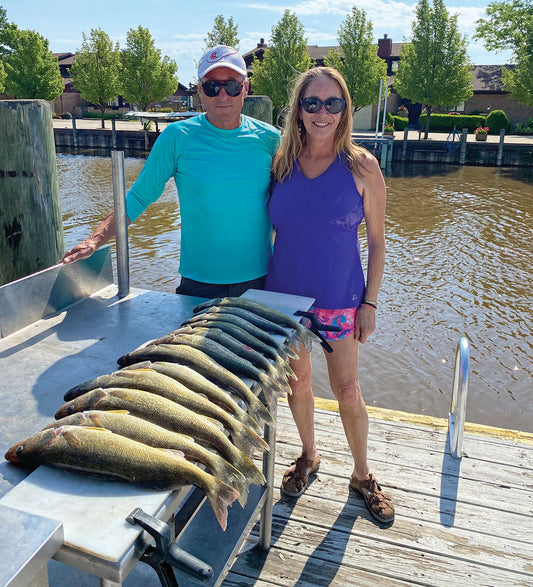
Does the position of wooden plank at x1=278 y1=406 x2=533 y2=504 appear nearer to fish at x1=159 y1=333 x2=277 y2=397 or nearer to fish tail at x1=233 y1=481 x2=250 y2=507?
fish at x1=159 y1=333 x2=277 y2=397

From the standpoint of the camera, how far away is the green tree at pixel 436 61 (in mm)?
35562

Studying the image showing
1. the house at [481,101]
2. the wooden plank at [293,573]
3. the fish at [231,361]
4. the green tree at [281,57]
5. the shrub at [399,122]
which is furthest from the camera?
the house at [481,101]

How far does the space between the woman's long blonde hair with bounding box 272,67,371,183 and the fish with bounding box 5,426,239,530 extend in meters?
2.15

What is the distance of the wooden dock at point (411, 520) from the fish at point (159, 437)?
6.07ft

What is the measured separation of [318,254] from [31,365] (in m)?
1.69

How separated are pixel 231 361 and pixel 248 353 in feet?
0.41

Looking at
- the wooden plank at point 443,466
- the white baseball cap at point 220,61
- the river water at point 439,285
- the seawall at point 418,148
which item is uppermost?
the white baseball cap at point 220,61

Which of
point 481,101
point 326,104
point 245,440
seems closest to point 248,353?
point 245,440

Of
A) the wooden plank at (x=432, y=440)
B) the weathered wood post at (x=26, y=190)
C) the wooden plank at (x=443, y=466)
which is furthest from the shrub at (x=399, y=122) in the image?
the weathered wood post at (x=26, y=190)

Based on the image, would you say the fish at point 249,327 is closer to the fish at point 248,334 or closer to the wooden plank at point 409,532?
the fish at point 248,334

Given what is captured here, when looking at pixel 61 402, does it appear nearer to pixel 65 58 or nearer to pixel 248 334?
pixel 248 334

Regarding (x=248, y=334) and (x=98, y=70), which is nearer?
(x=248, y=334)

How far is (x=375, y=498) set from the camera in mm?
3516

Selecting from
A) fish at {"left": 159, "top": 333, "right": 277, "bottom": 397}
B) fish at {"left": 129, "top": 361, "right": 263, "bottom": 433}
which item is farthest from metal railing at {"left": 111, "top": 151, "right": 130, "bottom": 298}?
fish at {"left": 129, "top": 361, "right": 263, "bottom": 433}
